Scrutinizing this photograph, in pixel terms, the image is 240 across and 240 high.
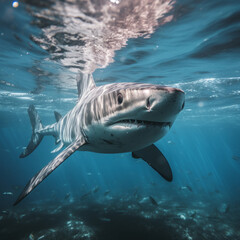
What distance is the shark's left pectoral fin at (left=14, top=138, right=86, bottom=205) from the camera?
8.96 ft


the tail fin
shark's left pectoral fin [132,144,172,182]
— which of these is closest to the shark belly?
shark's left pectoral fin [132,144,172,182]

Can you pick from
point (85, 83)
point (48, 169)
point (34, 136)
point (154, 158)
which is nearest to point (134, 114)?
point (48, 169)

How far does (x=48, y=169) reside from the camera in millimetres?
3076

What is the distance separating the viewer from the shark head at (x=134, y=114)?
1.87m

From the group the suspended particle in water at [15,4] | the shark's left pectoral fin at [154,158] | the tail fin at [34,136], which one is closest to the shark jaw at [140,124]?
the shark's left pectoral fin at [154,158]

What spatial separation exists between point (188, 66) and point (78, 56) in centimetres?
700

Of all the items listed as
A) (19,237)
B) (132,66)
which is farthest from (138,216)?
(132,66)

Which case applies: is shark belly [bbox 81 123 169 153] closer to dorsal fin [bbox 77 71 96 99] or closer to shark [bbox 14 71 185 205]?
shark [bbox 14 71 185 205]

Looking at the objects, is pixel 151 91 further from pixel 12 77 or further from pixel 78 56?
pixel 12 77

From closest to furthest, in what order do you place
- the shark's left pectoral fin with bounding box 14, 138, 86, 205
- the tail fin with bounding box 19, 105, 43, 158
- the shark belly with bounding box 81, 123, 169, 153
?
the shark belly with bounding box 81, 123, 169, 153
the shark's left pectoral fin with bounding box 14, 138, 86, 205
the tail fin with bounding box 19, 105, 43, 158

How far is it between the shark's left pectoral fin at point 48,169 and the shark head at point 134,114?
490mm

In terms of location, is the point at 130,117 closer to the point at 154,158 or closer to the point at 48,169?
the point at 48,169

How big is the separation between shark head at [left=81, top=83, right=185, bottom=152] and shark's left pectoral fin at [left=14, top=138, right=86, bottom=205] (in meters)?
0.49

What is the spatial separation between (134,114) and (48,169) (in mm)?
1976
